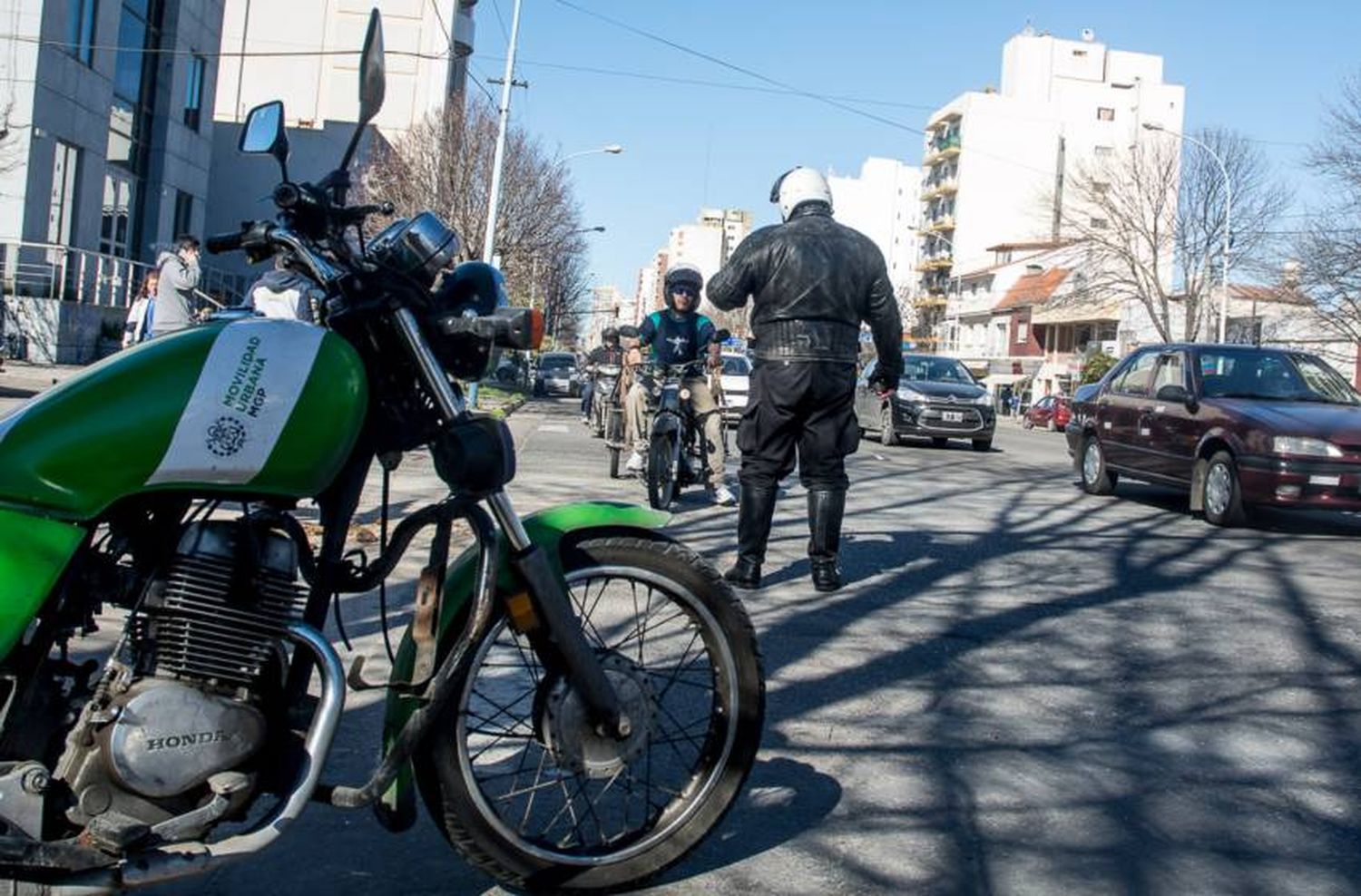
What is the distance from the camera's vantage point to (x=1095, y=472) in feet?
44.2

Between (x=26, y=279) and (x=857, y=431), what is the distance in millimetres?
22285

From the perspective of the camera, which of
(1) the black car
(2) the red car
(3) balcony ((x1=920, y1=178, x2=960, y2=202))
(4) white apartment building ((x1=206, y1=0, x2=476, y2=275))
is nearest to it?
(1) the black car

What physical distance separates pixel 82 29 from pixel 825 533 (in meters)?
26.6

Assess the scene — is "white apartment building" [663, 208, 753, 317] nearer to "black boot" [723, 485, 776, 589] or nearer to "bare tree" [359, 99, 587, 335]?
"bare tree" [359, 99, 587, 335]

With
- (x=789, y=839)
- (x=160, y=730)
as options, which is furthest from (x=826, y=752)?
(x=160, y=730)

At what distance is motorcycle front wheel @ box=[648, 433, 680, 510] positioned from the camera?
1037 cm

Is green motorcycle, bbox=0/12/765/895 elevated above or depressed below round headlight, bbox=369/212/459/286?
below

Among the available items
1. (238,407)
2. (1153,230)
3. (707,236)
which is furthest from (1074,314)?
(707,236)

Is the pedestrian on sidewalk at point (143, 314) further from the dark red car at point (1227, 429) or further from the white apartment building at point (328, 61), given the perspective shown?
the white apartment building at point (328, 61)

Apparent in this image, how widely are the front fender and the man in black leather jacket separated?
11.5 ft

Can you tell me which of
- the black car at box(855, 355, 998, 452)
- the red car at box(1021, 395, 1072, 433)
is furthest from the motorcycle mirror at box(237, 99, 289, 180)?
the red car at box(1021, 395, 1072, 433)

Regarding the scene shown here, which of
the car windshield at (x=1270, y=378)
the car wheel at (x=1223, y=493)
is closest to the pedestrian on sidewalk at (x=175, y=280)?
the car wheel at (x=1223, y=493)

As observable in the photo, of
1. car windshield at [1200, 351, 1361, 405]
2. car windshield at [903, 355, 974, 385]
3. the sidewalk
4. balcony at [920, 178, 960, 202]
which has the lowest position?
the sidewalk

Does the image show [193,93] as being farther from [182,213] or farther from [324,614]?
[324,614]
